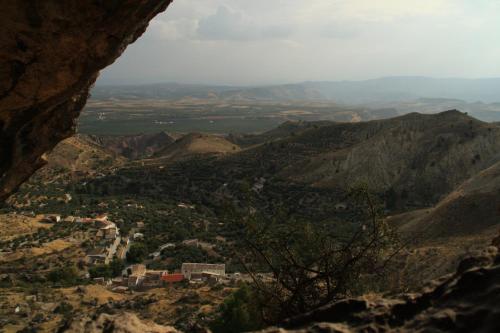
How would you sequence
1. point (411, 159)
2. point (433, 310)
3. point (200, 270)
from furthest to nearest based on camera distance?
point (411, 159) → point (200, 270) → point (433, 310)

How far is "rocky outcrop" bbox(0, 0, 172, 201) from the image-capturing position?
9.16 meters

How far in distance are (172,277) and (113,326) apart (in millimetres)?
28541

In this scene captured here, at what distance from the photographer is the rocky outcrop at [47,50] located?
9.16 metres

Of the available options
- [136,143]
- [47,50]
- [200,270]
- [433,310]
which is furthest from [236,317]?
[136,143]

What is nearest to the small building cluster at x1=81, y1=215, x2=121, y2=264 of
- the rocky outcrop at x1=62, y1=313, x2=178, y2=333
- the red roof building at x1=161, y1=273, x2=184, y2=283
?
the red roof building at x1=161, y1=273, x2=184, y2=283

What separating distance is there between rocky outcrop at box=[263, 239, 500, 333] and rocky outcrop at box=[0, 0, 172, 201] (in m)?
7.77

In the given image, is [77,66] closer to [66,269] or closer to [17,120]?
[17,120]

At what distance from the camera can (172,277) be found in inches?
1420

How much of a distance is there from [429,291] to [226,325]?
1240 cm

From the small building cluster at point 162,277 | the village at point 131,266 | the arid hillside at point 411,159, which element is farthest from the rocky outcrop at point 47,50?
the arid hillside at point 411,159

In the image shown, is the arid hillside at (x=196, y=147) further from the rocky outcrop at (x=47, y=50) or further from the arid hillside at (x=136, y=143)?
the rocky outcrop at (x=47, y=50)

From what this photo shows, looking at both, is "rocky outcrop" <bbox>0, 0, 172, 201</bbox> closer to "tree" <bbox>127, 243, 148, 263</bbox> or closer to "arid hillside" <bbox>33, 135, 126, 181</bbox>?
"tree" <bbox>127, 243, 148, 263</bbox>

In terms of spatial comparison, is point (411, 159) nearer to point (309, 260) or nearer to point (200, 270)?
point (200, 270)

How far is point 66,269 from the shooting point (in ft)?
120
